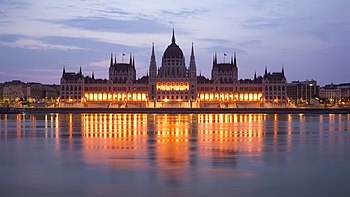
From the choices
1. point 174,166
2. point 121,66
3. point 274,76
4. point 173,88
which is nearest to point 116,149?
point 174,166

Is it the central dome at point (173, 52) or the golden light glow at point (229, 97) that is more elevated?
the central dome at point (173, 52)

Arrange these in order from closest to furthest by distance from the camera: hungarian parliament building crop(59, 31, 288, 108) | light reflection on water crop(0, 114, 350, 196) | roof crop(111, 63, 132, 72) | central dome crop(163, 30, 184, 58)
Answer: light reflection on water crop(0, 114, 350, 196) < hungarian parliament building crop(59, 31, 288, 108) < central dome crop(163, 30, 184, 58) < roof crop(111, 63, 132, 72)

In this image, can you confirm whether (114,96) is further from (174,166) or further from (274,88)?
(174,166)

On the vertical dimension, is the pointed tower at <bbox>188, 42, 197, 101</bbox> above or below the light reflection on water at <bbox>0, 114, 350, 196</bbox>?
above

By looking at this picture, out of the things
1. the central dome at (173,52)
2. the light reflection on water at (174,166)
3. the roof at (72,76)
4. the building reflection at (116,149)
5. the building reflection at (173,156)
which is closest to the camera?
the light reflection on water at (174,166)

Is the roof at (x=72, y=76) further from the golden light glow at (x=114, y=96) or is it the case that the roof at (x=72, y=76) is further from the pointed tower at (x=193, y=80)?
the pointed tower at (x=193, y=80)

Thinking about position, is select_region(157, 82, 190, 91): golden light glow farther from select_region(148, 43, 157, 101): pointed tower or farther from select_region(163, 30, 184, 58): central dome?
select_region(163, 30, 184, 58): central dome

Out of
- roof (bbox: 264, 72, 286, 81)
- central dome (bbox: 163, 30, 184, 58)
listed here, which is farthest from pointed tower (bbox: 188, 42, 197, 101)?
roof (bbox: 264, 72, 286, 81)

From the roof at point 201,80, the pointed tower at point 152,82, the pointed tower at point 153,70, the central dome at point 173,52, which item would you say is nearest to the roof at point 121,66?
the pointed tower at point 153,70

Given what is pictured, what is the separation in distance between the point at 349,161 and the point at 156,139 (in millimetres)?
15910

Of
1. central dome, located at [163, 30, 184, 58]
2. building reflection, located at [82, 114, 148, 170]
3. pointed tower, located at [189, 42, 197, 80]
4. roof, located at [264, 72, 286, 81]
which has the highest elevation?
central dome, located at [163, 30, 184, 58]

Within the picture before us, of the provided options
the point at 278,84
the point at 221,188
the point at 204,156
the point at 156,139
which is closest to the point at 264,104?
the point at 278,84

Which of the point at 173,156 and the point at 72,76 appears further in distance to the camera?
the point at 72,76

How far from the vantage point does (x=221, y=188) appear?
781 inches
